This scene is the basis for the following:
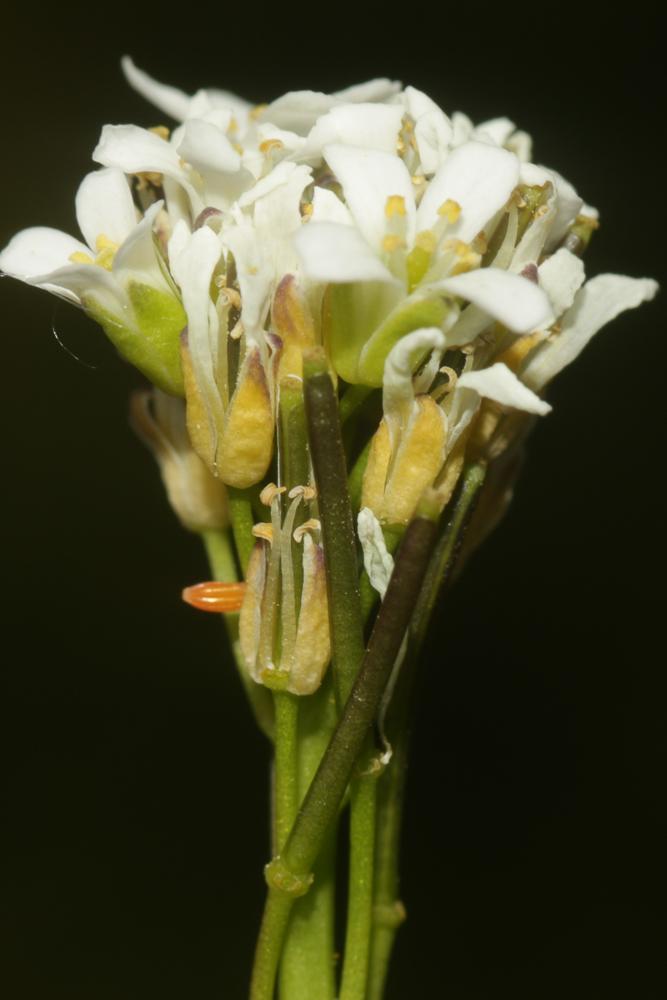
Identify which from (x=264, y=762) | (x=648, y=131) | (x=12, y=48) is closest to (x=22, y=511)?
(x=264, y=762)

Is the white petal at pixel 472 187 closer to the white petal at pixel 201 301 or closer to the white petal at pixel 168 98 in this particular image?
the white petal at pixel 201 301

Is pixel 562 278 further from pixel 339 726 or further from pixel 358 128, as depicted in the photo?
pixel 339 726

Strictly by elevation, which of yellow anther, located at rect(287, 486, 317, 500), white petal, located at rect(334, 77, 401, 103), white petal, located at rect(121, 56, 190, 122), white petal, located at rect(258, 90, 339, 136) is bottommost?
yellow anther, located at rect(287, 486, 317, 500)

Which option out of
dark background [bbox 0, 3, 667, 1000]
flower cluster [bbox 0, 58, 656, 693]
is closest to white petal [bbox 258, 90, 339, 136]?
flower cluster [bbox 0, 58, 656, 693]

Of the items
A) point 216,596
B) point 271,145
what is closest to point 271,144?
point 271,145

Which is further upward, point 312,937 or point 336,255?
point 336,255

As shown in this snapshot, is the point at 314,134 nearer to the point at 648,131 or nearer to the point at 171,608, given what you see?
the point at 171,608

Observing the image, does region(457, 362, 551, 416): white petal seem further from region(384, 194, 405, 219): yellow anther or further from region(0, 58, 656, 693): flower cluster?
region(384, 194, 405, 219): yellow anther
